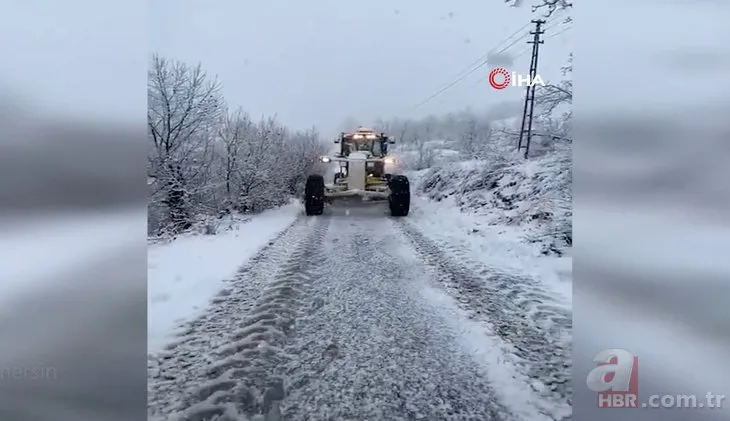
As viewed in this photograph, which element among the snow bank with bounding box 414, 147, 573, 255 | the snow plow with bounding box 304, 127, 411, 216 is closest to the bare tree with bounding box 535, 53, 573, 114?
the snow bank with bounding box 414, 147, 573, 255

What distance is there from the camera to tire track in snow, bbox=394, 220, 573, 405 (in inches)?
53.0

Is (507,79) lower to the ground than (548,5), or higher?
lower

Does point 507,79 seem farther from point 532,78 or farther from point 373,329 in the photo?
point 373,329

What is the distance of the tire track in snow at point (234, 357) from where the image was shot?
4.18ft

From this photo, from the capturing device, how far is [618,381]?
125 centimetres

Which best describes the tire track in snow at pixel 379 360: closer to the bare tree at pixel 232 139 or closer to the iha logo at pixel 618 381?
the iha logo at pixel 618 381

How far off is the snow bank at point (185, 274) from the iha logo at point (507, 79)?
3.49ft

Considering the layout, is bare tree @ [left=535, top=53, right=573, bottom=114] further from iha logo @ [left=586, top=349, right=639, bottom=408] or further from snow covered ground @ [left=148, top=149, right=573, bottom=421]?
iha logo @ [left=586, top=349, right=639, bottom=408]

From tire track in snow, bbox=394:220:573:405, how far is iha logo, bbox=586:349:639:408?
0.08m

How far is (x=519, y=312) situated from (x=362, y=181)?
7.66 feet

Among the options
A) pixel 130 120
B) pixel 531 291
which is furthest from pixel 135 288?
pixel 531 291

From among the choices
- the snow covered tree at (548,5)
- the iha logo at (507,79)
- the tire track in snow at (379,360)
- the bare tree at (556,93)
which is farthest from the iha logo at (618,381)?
the snow covered tree at (548,5)

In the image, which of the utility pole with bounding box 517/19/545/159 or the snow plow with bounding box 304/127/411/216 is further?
the snow plow with bounding box 304/127/411/216

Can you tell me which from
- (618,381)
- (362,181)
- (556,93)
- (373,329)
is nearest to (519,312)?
(618,381)
